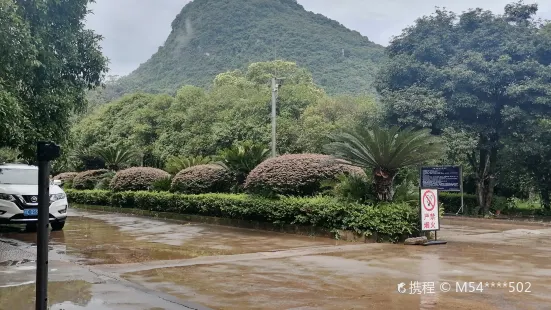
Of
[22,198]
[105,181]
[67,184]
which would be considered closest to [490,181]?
[105,181]

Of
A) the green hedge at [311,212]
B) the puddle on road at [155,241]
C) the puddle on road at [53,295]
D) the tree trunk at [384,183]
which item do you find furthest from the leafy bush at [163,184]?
the puddle on road at [53,295]

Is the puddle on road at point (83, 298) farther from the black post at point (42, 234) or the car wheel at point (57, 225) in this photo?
the car wheel at point (57, 225)

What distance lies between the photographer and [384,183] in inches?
508

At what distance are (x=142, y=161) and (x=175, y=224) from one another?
21.0m

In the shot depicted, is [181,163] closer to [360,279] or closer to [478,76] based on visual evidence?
[478,76]

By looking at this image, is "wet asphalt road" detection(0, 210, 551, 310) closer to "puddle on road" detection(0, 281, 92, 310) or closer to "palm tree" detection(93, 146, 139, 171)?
"puddle on road" detection(0, 281, 92, 310)

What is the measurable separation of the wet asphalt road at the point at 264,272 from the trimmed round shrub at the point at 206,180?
4993 mm

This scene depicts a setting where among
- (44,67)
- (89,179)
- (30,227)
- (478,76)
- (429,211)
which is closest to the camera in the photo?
(44,67)

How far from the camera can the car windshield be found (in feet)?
44.4

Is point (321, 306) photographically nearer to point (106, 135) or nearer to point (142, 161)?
point (142, 161)

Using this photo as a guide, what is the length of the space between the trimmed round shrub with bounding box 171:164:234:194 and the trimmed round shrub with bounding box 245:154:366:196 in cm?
340

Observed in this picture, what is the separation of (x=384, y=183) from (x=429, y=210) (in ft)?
4.40

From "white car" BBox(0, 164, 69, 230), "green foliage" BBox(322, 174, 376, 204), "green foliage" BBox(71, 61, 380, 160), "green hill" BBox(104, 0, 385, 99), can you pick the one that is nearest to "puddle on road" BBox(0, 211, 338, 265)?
"white car" BBox(0, 164, 69, 230)

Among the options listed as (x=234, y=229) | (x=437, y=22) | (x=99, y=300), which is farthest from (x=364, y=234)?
(x=437, y=22)
